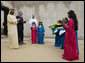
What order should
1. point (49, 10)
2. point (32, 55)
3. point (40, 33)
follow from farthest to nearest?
point (49, 10) → point (40, 33) → point (32, 55)

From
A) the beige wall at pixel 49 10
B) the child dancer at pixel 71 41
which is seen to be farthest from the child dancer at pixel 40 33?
the child dancer at pixel 71 41

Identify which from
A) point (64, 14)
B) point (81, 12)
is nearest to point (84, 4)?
point (81, 12)

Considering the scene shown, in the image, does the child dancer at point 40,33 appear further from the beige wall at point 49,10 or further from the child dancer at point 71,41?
the child dancer at point 71,41

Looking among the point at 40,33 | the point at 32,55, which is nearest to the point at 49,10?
the point at 40,33

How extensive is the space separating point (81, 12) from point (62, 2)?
163 cm

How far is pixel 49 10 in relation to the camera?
11.4 m

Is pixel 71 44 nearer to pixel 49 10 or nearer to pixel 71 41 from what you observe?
pixel 71 41

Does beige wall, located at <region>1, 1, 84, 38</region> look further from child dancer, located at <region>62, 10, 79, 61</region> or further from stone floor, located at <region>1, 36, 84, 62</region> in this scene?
child dancer, located at <region>62, 10, 79, 61</region>

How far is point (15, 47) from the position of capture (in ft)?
20.8

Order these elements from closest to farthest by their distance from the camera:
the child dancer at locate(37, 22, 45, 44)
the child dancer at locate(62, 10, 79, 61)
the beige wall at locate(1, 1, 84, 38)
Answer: the child dancer at locate(62, 10, 79, 61) → the child dancer at locate(37, 22, 45, 44) → the beige wall at locate(1, 1, 84, 38)

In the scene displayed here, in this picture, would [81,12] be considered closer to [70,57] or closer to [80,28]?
[80,28]

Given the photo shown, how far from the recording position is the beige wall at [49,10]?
11.0 metres

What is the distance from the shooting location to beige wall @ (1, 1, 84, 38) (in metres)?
Result: 11.0

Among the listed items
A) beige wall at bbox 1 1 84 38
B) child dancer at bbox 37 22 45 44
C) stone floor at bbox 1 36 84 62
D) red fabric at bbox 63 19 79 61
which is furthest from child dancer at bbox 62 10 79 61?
A: beige wall at bbox 1 1 84 38
